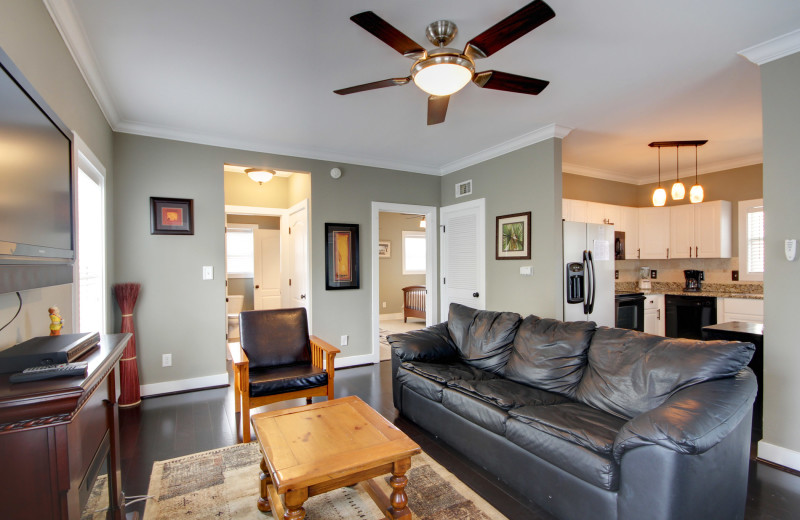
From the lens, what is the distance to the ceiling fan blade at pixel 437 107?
8.61ft

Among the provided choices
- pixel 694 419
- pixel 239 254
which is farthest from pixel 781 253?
pixel 239 254

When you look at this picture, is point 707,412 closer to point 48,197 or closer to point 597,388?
point 597,388

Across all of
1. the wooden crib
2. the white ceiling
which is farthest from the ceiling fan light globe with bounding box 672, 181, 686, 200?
the wooden crib

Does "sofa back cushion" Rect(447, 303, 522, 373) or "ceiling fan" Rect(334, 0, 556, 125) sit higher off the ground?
"ceiling fan" Rect(334, 0, 556, 125)

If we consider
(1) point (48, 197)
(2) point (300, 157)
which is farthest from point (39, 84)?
(2) point (300, 157)

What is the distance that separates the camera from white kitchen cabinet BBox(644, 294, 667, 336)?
554 centimetres

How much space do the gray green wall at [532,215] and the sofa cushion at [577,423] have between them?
190cm

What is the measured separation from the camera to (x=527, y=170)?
168 inches

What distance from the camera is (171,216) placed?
3.97m

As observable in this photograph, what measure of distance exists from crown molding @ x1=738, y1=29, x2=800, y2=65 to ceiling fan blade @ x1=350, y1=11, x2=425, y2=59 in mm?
2227

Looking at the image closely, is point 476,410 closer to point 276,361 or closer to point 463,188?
point 276,361

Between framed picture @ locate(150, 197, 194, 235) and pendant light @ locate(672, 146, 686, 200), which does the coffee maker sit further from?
framed picture @ locate(150, 197, 194, 235)

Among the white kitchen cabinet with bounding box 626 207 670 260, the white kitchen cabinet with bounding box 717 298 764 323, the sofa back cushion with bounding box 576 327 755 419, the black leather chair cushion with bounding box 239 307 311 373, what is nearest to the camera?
the sofa back cushion with bounding box 576 327 755 419

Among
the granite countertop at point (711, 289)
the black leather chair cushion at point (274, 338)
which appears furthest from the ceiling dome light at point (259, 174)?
the granite countertop at point (711, 289)
